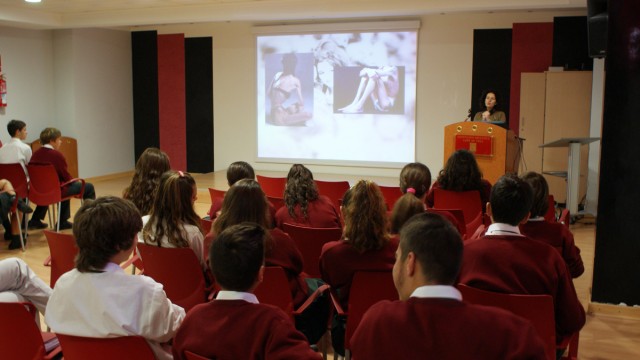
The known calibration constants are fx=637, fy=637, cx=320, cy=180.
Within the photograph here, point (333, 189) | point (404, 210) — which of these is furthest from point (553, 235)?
point (333, 189)

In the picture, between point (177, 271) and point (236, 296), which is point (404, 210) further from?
point (236, 296)

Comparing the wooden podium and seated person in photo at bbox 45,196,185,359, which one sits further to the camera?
the wooden podium

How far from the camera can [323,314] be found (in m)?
3.37

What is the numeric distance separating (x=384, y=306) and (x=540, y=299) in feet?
3.02

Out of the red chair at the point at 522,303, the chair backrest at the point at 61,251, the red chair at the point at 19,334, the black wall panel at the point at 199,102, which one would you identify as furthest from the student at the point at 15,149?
the red chair at the point at 522,303

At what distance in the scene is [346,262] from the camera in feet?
10.0

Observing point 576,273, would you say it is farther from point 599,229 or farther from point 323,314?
point 323,314

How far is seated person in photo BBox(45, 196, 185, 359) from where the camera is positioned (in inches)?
85.5

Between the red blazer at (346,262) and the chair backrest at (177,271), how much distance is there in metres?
0.72

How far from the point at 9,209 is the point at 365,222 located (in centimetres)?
489

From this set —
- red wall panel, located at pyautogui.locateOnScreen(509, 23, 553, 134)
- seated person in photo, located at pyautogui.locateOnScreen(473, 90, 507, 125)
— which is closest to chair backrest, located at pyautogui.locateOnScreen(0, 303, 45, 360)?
seated person in photo, located at pyautogui.locateOnScreen(473, 90, 507, 125)

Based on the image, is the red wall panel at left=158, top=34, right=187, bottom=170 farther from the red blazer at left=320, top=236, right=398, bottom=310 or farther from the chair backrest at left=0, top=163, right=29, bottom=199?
the red blazer at left=320, top=236, right=398, bottom=310

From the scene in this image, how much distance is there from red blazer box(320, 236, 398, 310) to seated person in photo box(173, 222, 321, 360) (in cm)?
110

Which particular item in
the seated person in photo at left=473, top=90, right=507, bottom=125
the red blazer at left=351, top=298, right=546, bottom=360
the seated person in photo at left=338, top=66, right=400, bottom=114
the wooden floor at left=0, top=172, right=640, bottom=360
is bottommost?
the wooden floor at left=0, top=172, right=640, bottom=360
